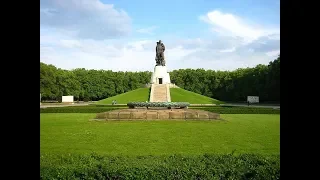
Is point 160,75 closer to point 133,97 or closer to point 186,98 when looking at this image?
point 133,97

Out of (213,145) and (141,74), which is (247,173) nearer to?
(213,145)

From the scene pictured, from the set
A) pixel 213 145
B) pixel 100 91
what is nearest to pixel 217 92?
pixel 100 91

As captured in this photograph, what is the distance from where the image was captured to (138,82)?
5947cm

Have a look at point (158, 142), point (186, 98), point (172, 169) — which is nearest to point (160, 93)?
point (186, 98)

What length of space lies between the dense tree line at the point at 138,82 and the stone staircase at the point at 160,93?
14.6m

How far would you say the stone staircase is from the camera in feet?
112

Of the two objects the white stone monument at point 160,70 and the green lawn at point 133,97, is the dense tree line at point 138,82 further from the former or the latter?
the green lawn at point 133,97

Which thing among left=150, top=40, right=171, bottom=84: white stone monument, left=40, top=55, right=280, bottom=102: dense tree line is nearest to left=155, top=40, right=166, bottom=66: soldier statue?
left=150, top=40, right=171, bottom=84: white stone monument

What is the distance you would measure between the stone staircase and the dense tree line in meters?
14.6

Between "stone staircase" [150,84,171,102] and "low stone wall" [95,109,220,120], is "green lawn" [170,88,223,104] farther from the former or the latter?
"low stone wall" [95,109,220,120]
